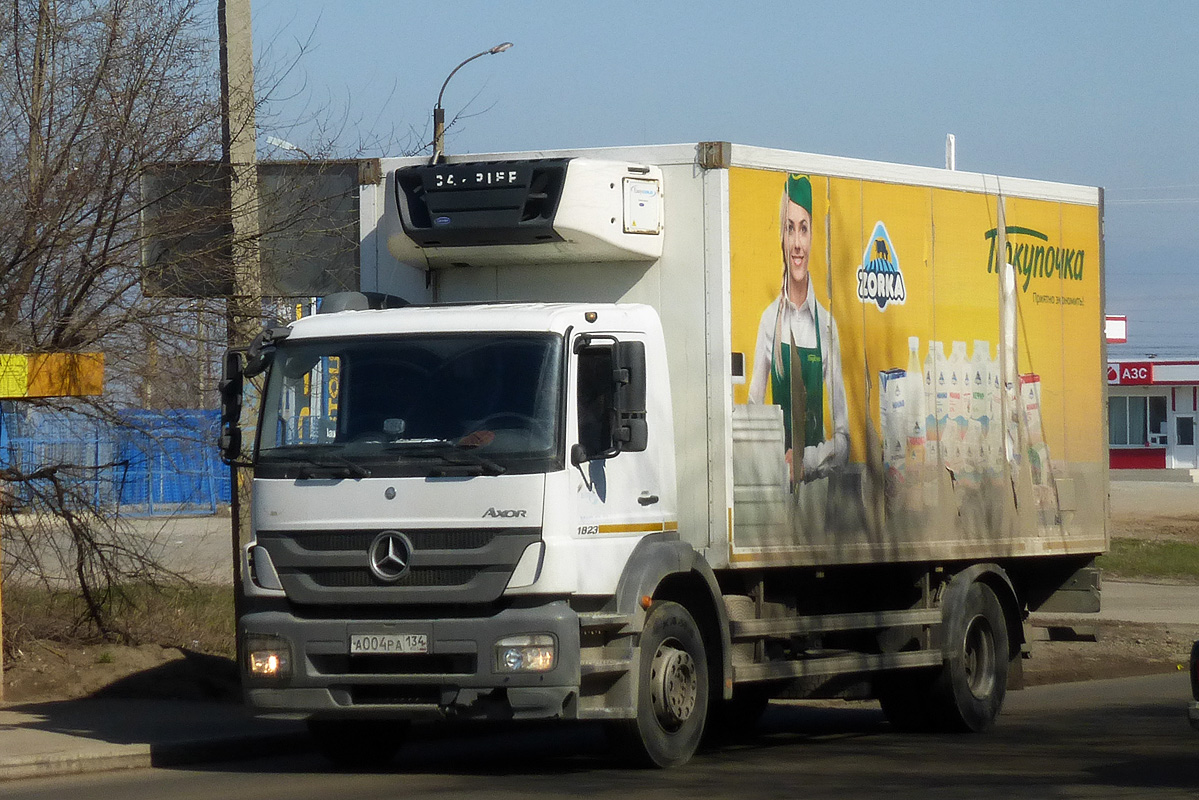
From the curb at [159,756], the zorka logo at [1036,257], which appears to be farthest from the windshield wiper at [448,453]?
the zorka logo at [1036,257]

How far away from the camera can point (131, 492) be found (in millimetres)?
15336

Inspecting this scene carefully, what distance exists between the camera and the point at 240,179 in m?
14.2

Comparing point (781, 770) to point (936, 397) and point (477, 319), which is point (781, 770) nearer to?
point (936, 397)

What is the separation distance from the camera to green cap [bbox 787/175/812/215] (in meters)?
11.4

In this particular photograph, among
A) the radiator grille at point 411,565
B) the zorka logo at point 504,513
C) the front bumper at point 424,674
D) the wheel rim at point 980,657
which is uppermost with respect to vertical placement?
the zorka logo at point 504,513

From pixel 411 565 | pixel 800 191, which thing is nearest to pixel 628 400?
pixel 411 565

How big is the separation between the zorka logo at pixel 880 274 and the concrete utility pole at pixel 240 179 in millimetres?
5114

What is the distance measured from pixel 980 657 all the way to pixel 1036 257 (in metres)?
3.12

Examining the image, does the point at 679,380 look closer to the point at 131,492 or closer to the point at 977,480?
the point at 977,480

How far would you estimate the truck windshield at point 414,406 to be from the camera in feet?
31.6

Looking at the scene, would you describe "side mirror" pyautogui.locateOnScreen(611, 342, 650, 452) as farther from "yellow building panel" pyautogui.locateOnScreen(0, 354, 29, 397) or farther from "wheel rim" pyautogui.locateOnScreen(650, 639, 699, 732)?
"yellow building panel" pyautogui.locateOnScreen(0, 354, 29, 397)

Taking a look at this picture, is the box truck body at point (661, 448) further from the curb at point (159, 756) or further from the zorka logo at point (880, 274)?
the curb at point (159, 756)

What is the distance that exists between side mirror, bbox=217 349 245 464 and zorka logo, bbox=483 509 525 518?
184 cm

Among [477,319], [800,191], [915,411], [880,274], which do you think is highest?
[800,191]
